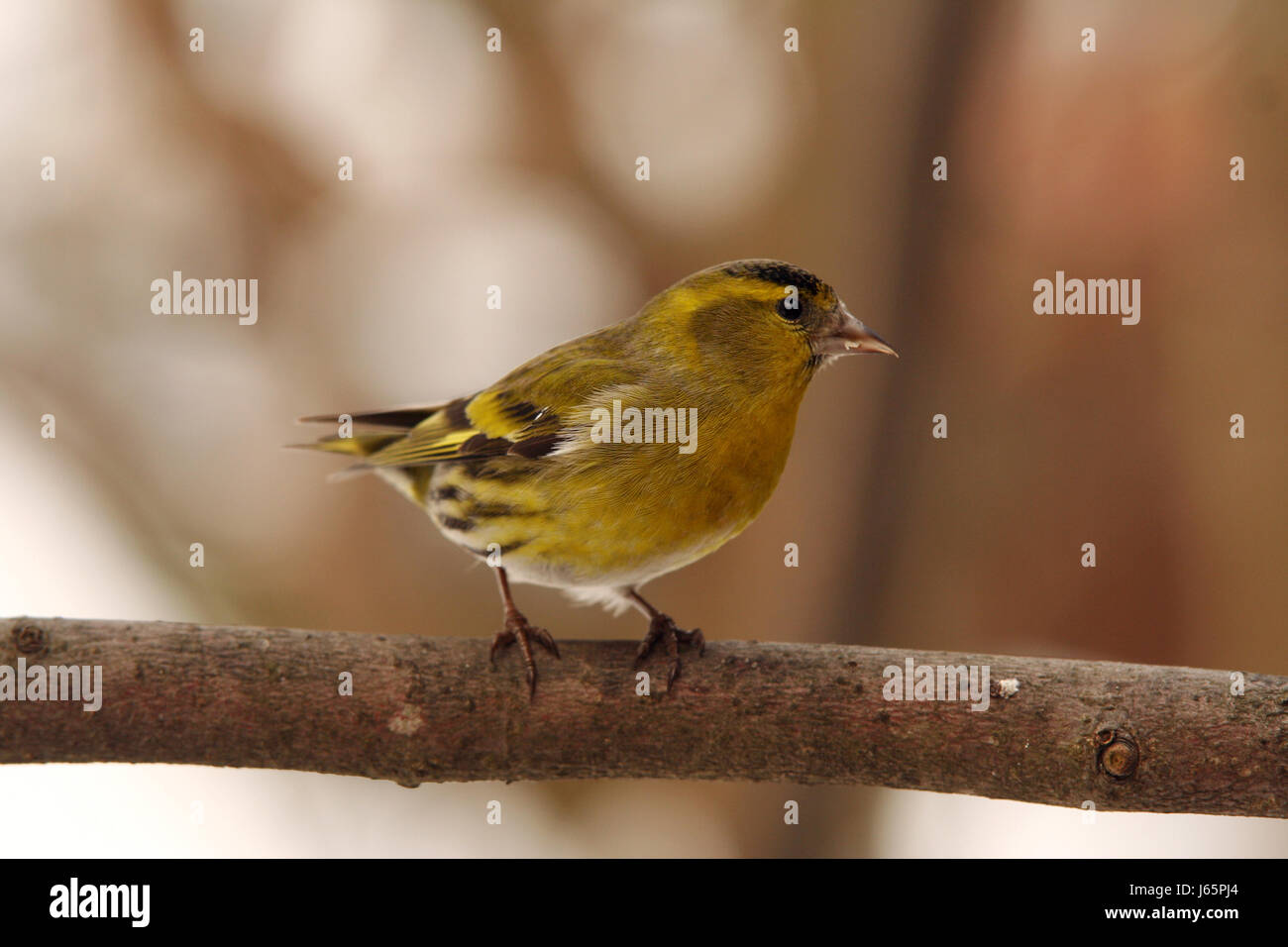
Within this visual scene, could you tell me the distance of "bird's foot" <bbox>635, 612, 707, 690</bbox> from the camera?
251 centimetres

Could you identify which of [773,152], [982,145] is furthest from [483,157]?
[982,145]

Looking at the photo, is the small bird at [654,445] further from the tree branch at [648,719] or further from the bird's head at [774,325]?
the tree branch at [648,719]

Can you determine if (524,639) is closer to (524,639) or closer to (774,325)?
(524,639)

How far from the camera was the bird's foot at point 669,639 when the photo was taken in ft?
8.23

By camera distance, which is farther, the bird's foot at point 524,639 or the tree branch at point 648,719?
the bird's foot at point 524,639

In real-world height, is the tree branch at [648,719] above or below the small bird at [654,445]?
below

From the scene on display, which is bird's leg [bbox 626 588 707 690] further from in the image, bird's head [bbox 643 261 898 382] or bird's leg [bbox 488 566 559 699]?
bird's head [bbox 643 261 898 382]

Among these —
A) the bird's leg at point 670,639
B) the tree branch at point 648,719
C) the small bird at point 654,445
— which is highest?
the small bird at point 654,445

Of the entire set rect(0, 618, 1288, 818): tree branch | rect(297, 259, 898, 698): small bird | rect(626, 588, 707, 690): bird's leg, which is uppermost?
rect(297, 259, 898, 698): small bird

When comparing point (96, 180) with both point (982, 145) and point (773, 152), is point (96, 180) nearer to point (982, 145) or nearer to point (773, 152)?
point (773, 152)

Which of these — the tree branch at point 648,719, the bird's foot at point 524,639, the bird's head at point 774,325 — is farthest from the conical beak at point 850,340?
the bird's foot at point 524,639

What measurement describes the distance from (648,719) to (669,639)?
237 millimetres

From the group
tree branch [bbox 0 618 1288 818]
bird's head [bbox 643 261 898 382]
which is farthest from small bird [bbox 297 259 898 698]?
tree branch [bbox 0 618 1288 818]

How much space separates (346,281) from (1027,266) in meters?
2.25
